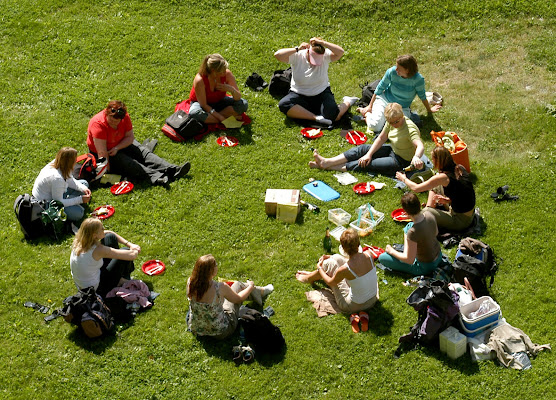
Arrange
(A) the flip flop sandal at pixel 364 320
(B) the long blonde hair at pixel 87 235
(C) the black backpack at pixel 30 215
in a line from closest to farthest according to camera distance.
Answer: (B) the long blonde hair at pixel 87 235, (A) the flip flop sandal at pixel 364 320, (C) the black backpack at pixel 30 215

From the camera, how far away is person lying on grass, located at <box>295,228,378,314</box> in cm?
983

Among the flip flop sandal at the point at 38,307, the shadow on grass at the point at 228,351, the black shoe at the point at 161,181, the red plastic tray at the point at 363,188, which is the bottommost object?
the shadow on grass at the point at 228,351

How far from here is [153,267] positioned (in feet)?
36.7

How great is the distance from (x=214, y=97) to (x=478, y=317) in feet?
25.8

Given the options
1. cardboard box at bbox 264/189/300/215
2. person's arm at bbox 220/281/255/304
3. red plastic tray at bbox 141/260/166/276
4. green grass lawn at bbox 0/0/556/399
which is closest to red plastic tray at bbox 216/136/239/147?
green grass lawn at bbox 0/0/556/399

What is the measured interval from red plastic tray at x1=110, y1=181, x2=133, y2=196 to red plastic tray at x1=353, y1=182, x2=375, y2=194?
447cm

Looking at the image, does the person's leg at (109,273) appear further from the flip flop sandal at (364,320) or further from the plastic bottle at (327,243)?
the flip flop sandal at (364,320)

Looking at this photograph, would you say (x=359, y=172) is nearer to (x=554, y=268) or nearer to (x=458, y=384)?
(x=554, y=268)

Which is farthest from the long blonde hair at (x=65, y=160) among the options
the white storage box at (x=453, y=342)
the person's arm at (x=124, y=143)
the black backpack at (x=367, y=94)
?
the white storage box at (x=453, y=342)

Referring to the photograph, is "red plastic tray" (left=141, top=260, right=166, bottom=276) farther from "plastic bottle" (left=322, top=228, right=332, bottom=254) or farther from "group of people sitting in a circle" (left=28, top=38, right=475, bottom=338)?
"plastic bottle" (left=322, top=228, right=332, bottom=254)

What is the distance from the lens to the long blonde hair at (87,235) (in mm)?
9742

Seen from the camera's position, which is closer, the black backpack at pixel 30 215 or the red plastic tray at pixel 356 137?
the black backpack at pixel 30 215

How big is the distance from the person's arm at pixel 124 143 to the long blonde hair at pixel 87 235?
354 centimetres

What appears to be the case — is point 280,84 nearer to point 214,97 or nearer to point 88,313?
point 214,97
